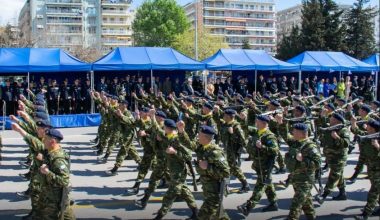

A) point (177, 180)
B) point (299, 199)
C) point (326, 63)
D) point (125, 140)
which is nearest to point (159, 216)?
point (177, 180)

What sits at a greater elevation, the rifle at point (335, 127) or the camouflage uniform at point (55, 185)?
the rifle at point (335, 127)

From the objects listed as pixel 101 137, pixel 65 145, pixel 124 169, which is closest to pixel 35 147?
pixel 124 169

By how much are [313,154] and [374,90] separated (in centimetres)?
2508

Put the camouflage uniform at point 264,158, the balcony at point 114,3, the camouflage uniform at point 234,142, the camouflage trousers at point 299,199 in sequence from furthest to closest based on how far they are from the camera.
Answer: the balcony at point 114,3, the camouflage uniform at point 234,142, the camouflage uniform at point 264,158, the camouflage trousers at point 299,199

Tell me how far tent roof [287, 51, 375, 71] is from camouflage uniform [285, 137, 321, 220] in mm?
20549

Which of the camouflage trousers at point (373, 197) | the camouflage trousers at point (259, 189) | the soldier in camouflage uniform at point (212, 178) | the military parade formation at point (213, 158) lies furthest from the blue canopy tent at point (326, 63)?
the soldier in camouflage uniform at point (212, 178)

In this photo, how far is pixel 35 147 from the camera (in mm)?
6906

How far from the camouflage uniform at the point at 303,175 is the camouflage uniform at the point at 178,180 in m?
1.67

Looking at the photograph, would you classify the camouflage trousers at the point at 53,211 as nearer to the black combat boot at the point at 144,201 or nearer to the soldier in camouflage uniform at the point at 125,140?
the black combat boot at the point at 144,201

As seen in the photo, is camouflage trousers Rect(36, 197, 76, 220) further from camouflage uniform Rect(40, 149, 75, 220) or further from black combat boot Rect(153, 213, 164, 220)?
black combat boot Rect(153, 213, 164, 220)

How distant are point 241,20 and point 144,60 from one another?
109 m

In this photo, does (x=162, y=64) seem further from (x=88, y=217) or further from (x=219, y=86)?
(x=88, y=217)

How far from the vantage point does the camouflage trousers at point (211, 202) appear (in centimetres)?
680

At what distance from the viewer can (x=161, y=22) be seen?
67.6m
